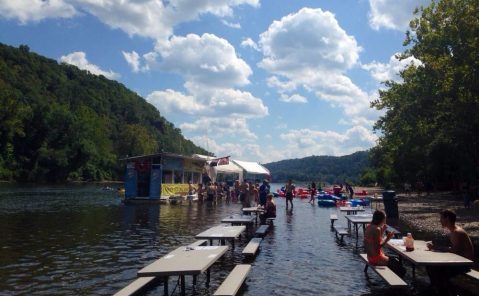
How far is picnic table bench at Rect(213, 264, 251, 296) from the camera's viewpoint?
840 centimetres

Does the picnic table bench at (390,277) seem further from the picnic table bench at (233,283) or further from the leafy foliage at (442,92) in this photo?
the leafy foliage at (442,92)

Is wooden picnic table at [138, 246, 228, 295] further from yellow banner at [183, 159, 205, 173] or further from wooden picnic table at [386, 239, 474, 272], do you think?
yellow banner at [183, 159, 205, 173]

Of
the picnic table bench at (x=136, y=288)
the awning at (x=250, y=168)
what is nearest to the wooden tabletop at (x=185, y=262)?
the picnic table bench at (x=136, y=288)

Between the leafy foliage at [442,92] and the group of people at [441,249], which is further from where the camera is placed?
the leafy foliage at [442,92]

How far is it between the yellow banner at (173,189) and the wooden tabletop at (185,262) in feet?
87.0

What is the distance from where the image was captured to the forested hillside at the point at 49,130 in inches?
4033

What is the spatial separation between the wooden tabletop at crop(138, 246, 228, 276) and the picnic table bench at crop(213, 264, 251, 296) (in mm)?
484

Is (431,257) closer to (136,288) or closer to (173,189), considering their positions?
(136,288)

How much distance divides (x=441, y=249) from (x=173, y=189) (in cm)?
3022

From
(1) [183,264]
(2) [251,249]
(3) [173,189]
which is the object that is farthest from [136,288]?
(3) [173,189]

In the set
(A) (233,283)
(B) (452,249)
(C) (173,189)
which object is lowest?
(A) (233,283)

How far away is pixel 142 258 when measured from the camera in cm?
1385

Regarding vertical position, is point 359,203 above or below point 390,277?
above

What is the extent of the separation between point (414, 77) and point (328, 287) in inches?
1238
